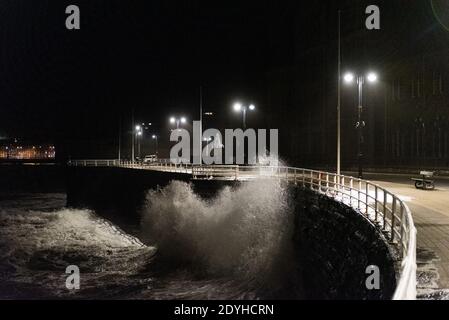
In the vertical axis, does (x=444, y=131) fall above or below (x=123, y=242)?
above

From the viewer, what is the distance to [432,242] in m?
11.5

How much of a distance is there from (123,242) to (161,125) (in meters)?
69.8

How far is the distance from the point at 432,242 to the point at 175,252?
14148 millimetres

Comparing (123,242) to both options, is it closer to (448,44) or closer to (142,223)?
(142,223)

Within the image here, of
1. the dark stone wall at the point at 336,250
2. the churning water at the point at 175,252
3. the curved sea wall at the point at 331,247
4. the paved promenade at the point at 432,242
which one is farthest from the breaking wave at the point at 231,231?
the paved promenade at the point at 432,242

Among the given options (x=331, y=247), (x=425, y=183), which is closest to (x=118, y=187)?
(x=425, y=183)

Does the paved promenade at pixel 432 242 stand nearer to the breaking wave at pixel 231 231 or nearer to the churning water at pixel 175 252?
the churning water at pixel 175 252

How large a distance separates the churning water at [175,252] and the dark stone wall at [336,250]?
661 millimetres

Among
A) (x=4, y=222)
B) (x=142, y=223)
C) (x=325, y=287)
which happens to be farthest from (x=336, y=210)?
(x=4, y=222)

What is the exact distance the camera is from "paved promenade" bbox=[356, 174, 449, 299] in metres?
8.10

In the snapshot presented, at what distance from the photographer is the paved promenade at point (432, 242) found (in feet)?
26.6

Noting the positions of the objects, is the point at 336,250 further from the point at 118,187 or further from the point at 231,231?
the point at 118,187

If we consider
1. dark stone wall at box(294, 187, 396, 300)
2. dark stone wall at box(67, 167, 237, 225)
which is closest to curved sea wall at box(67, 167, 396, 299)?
dark stone wall at box(294, 187, 396, 300)
